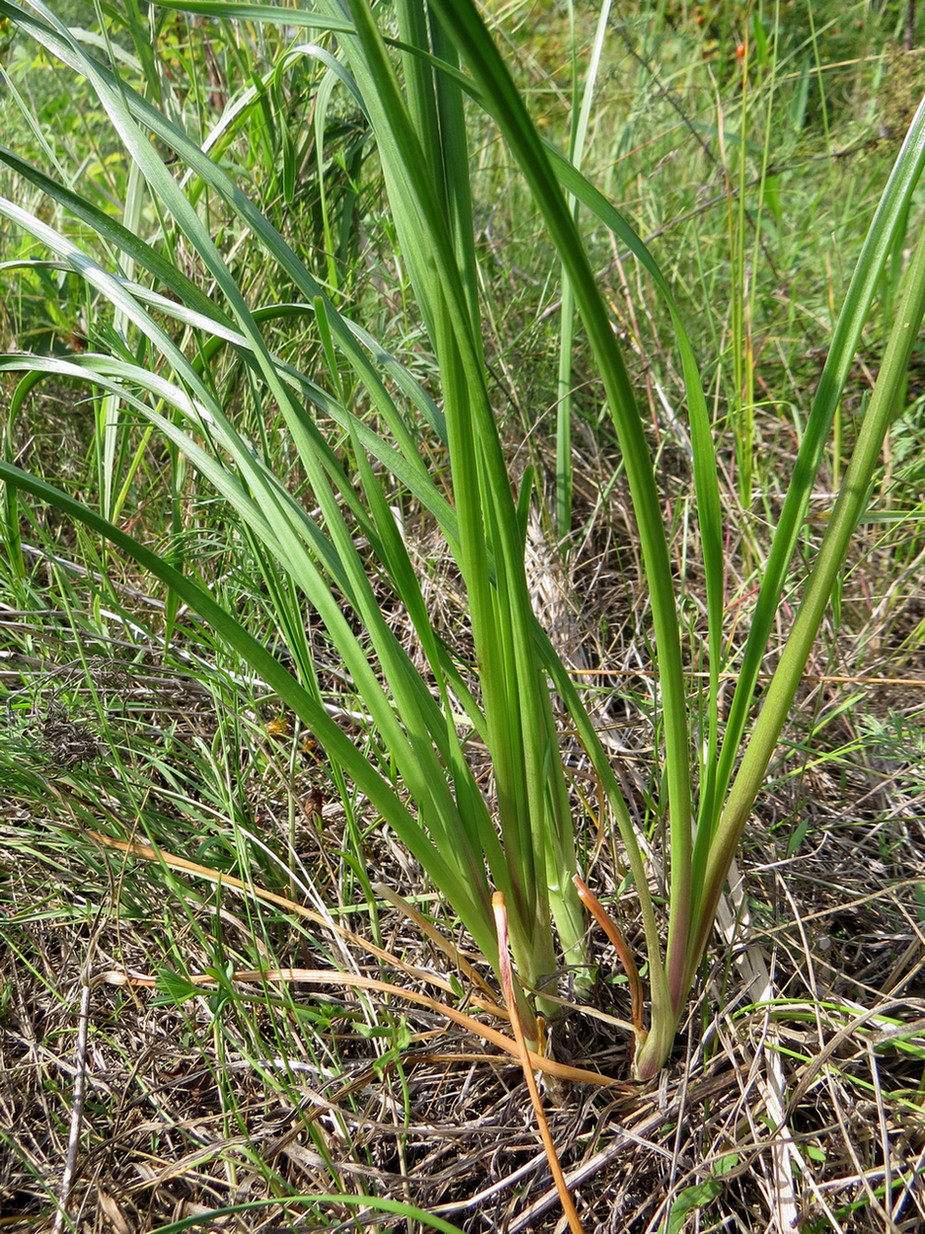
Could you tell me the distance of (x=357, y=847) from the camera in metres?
0.78

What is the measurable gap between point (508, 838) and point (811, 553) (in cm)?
70

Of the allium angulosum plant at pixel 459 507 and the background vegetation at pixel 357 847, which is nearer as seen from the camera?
the allium angulosum plant at pixel 459 507

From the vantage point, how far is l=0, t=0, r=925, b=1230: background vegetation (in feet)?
2.21

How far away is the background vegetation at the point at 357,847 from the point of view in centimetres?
67

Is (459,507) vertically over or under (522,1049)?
over

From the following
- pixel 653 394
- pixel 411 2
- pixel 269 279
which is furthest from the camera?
pixel 653 394

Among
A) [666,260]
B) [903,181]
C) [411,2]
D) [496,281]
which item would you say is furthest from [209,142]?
[666,260]

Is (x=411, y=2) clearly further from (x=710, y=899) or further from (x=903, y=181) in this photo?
(x=710, y=899)

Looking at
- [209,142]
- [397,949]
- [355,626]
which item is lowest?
[397,949]

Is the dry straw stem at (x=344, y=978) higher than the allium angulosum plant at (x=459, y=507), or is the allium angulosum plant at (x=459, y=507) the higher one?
the allium angulosum plant at (x=459, y=507)

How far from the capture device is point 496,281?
1.46m

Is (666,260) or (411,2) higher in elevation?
(411,2)

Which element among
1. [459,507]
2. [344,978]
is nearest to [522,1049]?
[344,978]

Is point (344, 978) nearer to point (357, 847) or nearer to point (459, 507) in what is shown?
point (357, 847)
